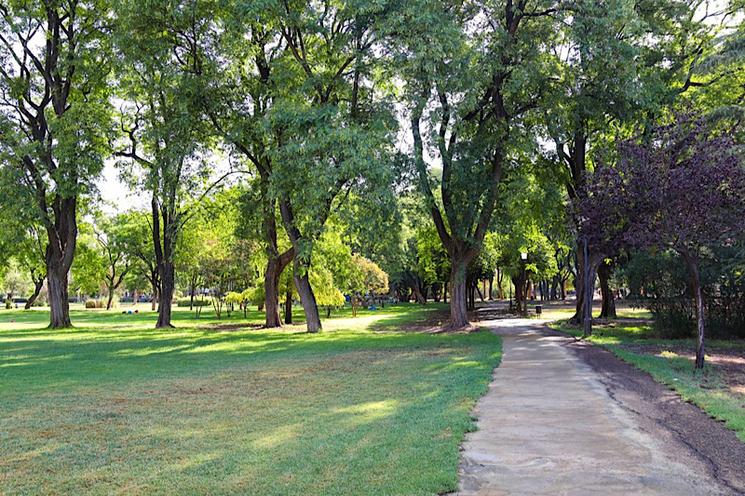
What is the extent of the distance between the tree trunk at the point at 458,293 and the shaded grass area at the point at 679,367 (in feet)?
13.1

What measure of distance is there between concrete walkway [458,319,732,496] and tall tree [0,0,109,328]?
21.4m

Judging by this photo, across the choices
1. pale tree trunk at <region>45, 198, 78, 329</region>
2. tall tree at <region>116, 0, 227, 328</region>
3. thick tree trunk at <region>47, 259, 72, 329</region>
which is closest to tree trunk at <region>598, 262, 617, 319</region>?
tall tree at <region>116, 0, 227, 328</region>

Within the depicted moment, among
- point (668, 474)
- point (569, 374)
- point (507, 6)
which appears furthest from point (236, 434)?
point (507, 6)

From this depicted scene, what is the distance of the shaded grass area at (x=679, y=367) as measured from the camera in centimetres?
778

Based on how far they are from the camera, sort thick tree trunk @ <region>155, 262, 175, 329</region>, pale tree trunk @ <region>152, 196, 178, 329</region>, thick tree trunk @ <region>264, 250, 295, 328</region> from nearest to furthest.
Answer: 1. thick tree trunk @ <region>264, 250, 295, 328</region>
2. pale tree trunk @ <region>152, 196, 178, 329</region>
3. thick tree trunk @ <region>155, 262, 175, 329</region>

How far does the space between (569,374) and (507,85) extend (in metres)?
11.6

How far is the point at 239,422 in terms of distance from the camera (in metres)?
7.25

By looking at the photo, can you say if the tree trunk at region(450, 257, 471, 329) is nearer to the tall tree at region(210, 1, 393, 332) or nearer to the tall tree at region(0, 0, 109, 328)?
the tall tree at region(210, 1, 393, 332)

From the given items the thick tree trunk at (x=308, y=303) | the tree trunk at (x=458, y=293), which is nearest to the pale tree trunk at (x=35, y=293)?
the thick tree trunk at (x=308, y=303)

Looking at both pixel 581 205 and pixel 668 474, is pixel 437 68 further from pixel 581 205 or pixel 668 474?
pixel 668 474

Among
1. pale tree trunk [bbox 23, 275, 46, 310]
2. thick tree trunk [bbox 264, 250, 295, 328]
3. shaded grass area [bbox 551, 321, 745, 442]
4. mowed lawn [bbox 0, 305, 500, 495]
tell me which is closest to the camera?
mowed lawn [bbox 0, 305, 500, 495]

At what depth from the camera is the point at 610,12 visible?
683 inches

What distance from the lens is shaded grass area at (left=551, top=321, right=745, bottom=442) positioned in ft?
25.5

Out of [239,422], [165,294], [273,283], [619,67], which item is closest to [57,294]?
[165,294]
